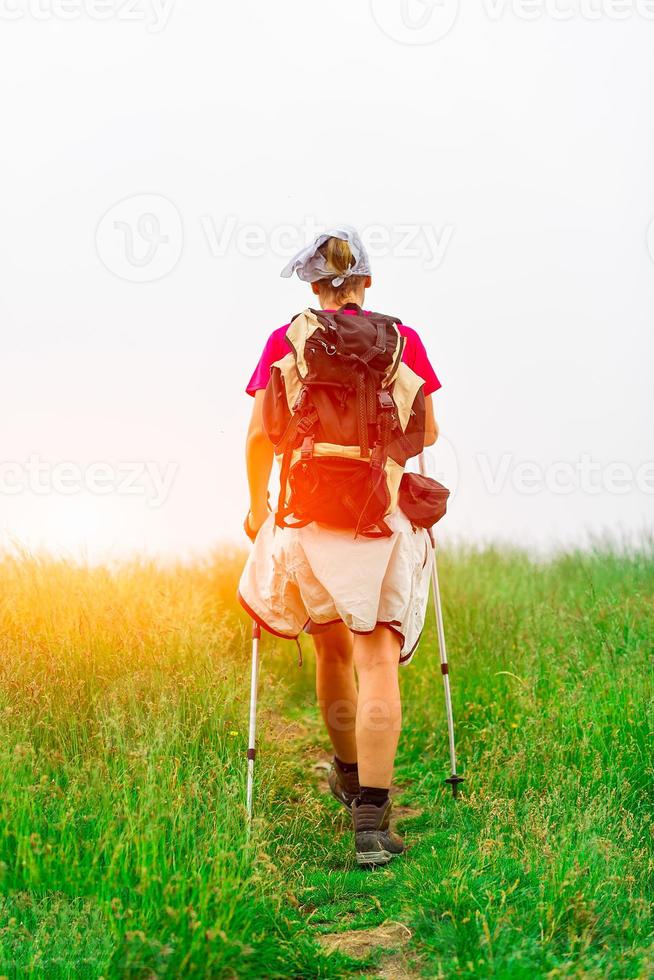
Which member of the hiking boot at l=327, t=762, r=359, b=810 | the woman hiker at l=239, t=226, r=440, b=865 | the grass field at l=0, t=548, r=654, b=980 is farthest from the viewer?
the hiking boot at l=327, t=762, r=359, b=810

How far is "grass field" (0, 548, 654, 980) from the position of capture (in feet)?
10.5

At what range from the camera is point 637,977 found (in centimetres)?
310

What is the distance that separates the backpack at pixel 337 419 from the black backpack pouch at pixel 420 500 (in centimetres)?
15

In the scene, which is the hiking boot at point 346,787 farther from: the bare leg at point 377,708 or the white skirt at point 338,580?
the white skirt at point 338,580

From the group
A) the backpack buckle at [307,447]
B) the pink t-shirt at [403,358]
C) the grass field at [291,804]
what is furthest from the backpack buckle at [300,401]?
the grass field at [291,804]

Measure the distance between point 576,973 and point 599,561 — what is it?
6579mm

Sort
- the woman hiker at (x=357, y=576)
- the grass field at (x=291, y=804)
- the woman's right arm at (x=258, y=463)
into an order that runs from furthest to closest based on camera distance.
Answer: the woman's right arm at (x=258, y=463) → the woman hiker at (x=357, y=576) → the grass field at (x=291, y=804)

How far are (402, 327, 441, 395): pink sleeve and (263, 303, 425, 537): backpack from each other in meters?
0.18

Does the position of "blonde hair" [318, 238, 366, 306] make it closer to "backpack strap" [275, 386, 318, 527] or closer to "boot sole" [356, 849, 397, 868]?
"backpack strap" [275, 386, 318, 527]

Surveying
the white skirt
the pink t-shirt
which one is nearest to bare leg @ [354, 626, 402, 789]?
the white skirt

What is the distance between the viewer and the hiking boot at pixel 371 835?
4223mm

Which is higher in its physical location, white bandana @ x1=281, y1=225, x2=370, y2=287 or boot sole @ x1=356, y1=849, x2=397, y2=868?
white bandana @ x1=281, y1=225, x2=370, y2=287

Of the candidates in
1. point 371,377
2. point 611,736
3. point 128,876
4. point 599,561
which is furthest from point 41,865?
point 599,561

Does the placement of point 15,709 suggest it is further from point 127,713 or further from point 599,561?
point 599,561
